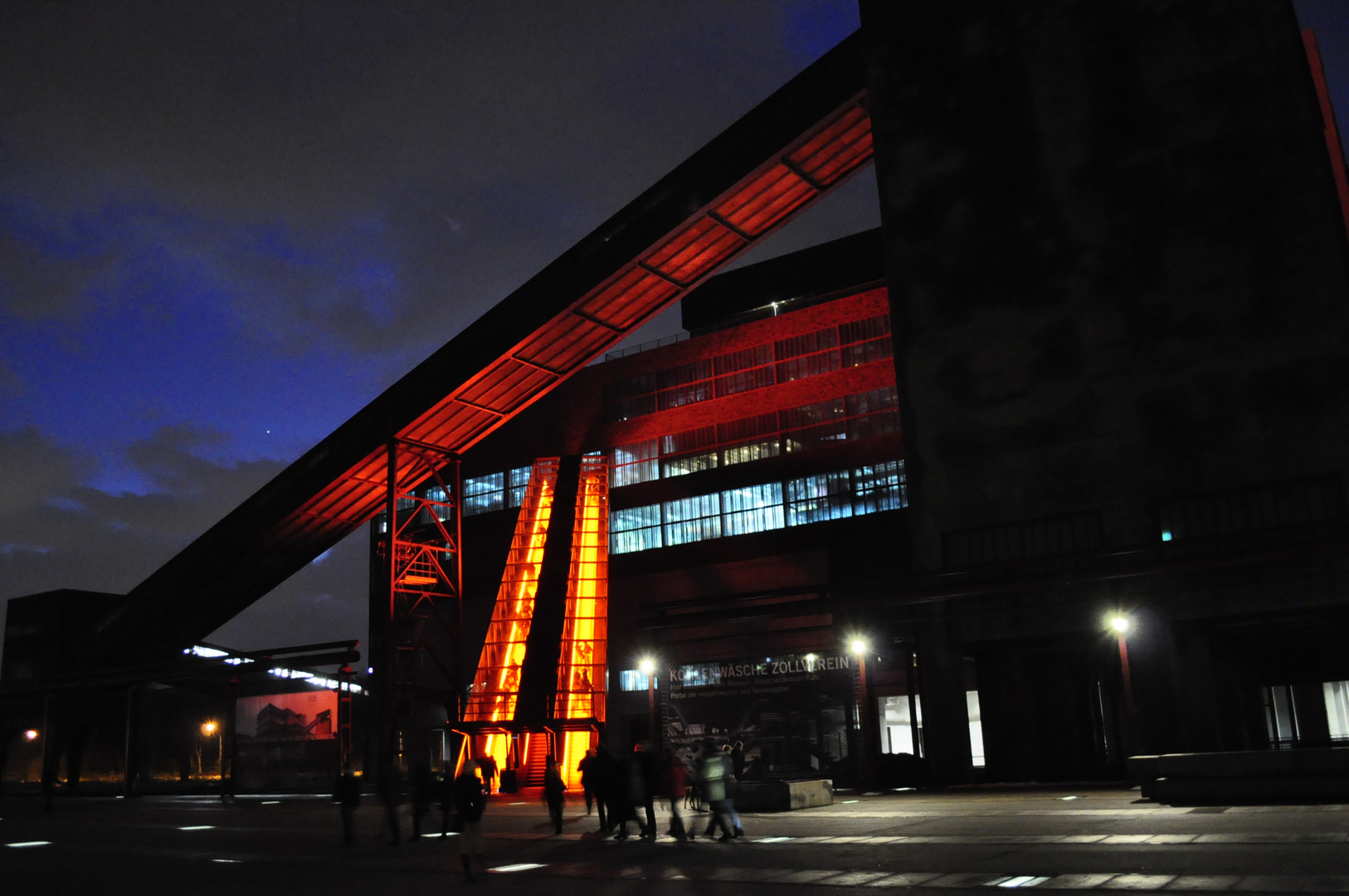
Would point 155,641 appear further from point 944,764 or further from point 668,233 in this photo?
point 944,764

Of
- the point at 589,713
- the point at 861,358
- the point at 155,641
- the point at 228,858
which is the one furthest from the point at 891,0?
the point at 155,641

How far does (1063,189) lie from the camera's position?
33.7m

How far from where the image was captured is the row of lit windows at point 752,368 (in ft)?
172

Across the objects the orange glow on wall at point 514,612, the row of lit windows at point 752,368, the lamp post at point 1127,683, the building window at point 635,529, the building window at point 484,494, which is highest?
the row of lit windows at point 752,368

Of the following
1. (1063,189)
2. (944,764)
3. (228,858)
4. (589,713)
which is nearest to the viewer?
(228,858)

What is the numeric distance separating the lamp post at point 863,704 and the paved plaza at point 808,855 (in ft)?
12.9

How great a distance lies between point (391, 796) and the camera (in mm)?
19625

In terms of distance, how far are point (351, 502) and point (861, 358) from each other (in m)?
25.4

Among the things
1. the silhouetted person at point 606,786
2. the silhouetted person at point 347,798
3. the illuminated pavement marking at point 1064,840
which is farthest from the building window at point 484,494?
the illuminated pavement marking at point 1064,840

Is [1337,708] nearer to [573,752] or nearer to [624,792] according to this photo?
[573,752]

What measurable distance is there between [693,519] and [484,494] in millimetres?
15510

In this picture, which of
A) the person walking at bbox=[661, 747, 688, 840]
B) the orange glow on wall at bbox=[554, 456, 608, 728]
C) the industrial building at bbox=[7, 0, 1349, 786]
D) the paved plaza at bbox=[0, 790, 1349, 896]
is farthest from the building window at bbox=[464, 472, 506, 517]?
the person walking at bbox=[661, 747, 688, 840]

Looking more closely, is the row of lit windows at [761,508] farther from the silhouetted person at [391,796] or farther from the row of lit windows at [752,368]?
the silhouetted person at [391,796]

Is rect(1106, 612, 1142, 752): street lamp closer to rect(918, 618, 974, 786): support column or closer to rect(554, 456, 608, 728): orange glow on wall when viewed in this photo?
rect(918, 618, 974, 786): support column
